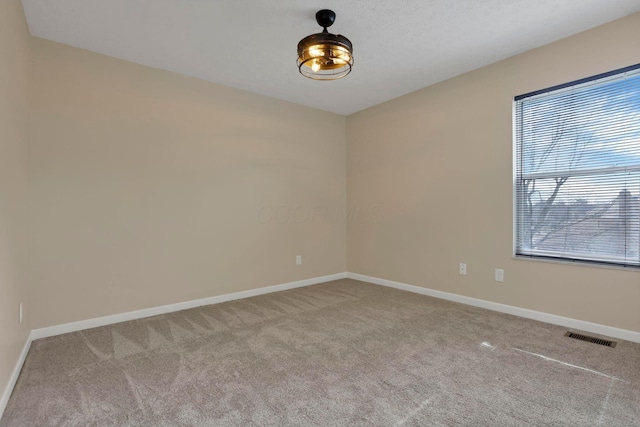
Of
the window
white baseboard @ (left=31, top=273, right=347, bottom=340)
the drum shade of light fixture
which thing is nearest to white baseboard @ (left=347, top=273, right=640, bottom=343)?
the window

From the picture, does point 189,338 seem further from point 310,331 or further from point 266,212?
point 266,212

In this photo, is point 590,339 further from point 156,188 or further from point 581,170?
point 156,188

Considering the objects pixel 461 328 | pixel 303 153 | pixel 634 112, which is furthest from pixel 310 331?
pixel 634 112

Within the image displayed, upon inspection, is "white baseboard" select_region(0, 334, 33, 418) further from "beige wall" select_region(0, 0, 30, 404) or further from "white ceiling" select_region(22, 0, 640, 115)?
"white ceiling" select_region(22, 0, 640, 115)

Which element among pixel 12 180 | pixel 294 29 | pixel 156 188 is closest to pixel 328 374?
→ pixel 12 180

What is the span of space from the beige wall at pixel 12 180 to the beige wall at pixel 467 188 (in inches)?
146

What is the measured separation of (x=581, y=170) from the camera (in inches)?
113

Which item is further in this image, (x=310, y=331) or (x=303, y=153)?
(x=303, y=153)

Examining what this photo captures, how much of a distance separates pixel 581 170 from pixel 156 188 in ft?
13.0

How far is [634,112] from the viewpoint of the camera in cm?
259

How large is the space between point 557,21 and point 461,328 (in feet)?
8.60

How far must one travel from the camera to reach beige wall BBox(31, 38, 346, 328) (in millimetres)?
2840

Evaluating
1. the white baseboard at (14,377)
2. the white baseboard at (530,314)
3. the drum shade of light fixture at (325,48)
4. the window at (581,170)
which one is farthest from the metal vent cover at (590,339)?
the white baseboard at (14,377)

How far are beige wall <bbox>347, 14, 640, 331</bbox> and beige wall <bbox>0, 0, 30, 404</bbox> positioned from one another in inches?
146
